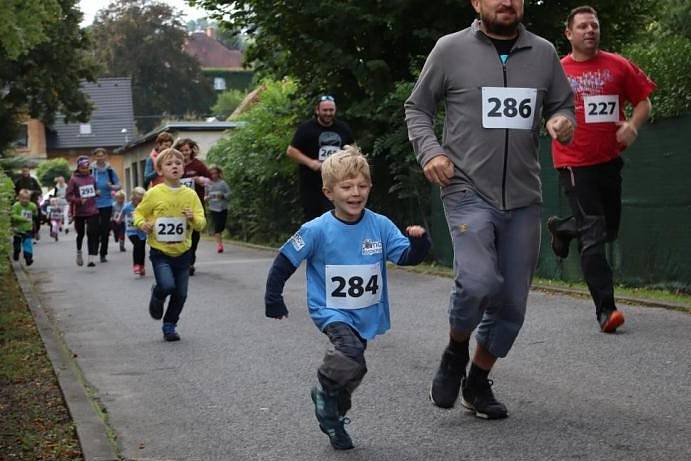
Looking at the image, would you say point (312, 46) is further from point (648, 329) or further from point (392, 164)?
point (648, 329)

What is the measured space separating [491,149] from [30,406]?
10.4 ft

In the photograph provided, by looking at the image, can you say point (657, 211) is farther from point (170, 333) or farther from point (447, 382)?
point (447, 382)

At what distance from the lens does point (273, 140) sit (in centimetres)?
2270

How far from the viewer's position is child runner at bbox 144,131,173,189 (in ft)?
47.3

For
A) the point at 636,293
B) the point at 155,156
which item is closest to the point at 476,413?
the point at 636,293

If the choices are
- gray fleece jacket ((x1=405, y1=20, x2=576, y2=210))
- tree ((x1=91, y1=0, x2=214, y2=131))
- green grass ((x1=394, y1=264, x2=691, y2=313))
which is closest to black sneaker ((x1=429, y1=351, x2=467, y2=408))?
gray fleece jacket ((x1=405, y1=20, x2=576, y2=210))

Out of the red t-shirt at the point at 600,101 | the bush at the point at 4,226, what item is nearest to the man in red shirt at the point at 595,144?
the red t-shirt at the point at 600,101

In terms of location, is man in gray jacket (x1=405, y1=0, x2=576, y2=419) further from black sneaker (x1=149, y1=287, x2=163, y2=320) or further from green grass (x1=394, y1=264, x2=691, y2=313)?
black sneaker (x1=149, y1=287, x2=163, y2=320)

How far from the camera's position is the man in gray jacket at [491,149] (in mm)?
6000

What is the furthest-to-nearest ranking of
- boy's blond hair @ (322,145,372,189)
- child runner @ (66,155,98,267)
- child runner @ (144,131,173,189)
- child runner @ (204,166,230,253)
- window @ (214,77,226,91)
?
window @ (214,77,226,91) → child runner @ (204,166,230,253) → child runner @ (66,155,98,267) → child runner @ (144,131,173,189) → boy's blond hair @ (322,145,372,189)

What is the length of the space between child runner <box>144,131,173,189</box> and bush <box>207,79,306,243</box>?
5.81 metres

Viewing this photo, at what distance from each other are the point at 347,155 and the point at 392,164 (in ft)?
37.5

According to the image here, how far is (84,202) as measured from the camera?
20875mm

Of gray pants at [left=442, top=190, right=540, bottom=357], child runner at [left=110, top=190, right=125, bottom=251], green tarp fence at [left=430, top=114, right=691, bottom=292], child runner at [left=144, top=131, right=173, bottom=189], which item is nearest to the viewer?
gray pants at [left=442, top=190, right=540, bottom=357]
